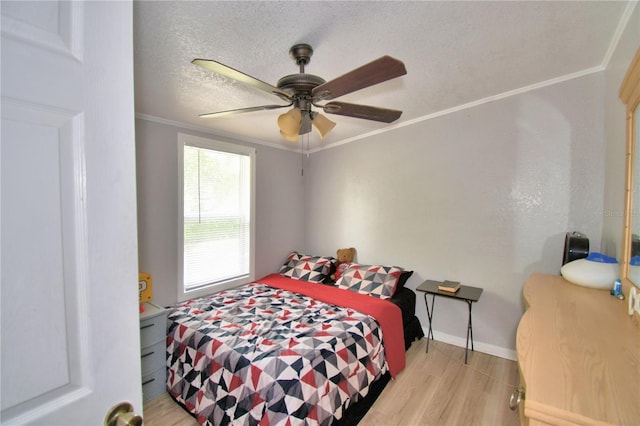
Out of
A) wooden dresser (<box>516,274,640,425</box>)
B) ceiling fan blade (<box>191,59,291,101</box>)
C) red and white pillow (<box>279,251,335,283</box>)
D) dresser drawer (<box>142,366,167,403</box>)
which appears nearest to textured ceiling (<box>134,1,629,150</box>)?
ceiling fan blade (<box>191,59,291,101</box>)

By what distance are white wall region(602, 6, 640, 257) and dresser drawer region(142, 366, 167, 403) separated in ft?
10.5

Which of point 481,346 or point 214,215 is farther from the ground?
point 214,215

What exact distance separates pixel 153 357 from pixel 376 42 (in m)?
2.79

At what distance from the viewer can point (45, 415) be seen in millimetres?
484

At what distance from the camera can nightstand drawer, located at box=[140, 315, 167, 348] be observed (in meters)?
2.10

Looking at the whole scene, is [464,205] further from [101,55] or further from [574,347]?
[101,55]

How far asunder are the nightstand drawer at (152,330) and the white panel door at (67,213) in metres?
1.83

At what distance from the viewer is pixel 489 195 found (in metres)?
2.53

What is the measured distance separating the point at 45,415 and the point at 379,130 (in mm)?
3298

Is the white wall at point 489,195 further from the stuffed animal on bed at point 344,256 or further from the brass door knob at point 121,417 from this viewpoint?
the brass door knob at point 121,417

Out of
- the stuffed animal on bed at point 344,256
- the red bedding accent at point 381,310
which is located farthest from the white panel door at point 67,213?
the stuffed animal on bed at point 344,256

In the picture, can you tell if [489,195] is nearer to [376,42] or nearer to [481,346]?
[481,346]

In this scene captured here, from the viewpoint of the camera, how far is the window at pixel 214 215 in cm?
287

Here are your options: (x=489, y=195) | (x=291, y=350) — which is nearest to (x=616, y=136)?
(x=489, y=195)
